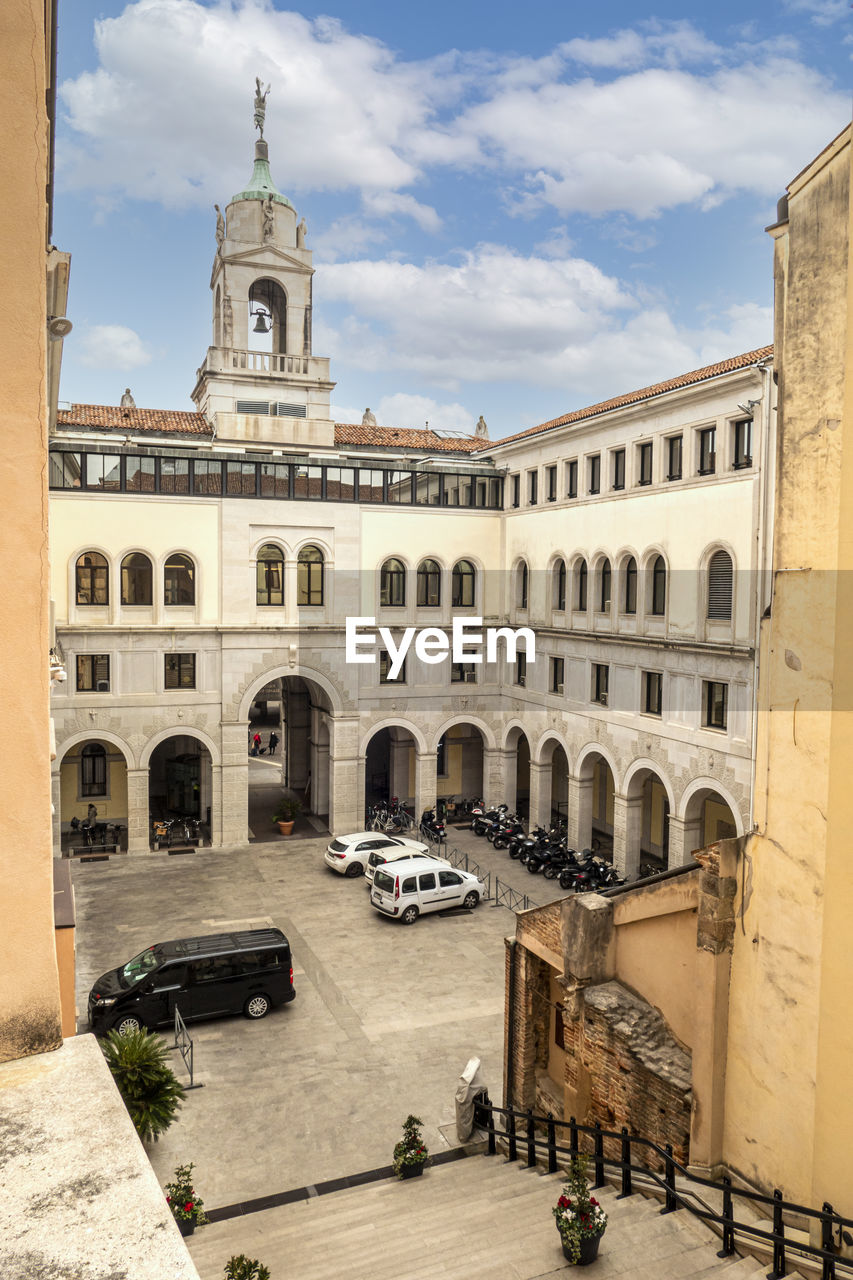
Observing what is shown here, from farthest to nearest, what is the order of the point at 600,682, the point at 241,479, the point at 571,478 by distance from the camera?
the point at 241,479 < the point at 571,478 < the point at 600,682

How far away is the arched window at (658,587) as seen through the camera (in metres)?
26.0

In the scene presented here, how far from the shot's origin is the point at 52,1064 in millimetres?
4312

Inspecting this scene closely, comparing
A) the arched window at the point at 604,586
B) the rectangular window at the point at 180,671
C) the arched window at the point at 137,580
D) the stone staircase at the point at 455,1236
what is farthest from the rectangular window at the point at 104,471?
the stone staircase at the point at 455,1236

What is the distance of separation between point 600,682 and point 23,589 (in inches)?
1003

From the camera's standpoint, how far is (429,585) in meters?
33.8

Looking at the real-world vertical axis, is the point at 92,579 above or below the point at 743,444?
below

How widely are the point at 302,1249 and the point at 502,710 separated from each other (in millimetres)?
25345

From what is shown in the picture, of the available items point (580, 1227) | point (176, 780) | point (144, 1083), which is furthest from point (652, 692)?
point (580, 1227)

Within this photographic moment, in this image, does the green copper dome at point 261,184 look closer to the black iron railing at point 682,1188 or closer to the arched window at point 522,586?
the arched window at point 522,586

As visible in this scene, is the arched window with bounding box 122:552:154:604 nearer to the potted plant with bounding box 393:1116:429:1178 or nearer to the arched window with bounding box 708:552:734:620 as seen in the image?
the arched window with bounding box 708:552:734:620

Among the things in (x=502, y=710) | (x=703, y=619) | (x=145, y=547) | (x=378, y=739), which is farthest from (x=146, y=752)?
(x=703, y=619)

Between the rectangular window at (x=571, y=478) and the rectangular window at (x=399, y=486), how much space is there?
20.0 ft

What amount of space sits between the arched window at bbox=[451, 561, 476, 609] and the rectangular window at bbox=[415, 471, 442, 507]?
2572mm

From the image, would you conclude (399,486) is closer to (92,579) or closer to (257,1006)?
(92,579)
